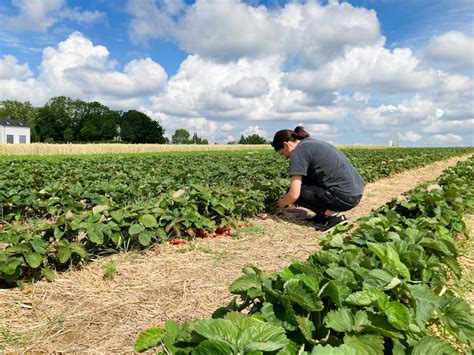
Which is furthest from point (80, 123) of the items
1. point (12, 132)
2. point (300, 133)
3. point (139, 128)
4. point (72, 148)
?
point (300, 133)

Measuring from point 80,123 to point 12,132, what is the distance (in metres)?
28.1

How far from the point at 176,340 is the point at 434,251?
2109 mm

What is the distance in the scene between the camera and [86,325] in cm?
280

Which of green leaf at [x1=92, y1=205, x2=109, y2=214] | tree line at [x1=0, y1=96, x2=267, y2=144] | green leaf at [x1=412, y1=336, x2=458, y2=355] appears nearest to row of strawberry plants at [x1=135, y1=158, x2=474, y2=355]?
green leaf at [x1=412, y1=336, x2=458, y2=355]

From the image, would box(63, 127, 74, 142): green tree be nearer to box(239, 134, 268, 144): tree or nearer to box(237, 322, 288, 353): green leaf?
box(239, 134, 268, 144): tree

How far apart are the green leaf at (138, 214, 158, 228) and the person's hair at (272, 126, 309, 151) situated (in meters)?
2.21

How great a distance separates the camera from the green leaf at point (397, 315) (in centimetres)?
155

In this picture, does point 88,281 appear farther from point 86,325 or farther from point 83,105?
point 83,105

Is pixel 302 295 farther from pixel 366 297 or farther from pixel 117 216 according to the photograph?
pixel 117 216

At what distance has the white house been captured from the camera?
61531 mm

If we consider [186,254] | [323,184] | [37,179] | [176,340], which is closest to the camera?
[176,340]

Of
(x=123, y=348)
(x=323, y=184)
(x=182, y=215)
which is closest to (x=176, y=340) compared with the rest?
(x=123, y=348)

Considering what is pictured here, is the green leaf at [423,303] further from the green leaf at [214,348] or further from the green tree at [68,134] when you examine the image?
the green tree at [68,134]

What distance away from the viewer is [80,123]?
90.6 m
